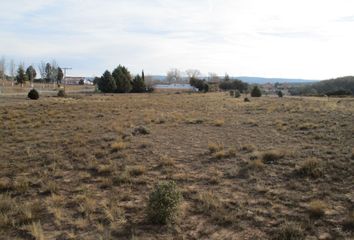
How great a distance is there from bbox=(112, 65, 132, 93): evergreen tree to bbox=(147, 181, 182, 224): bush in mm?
65472

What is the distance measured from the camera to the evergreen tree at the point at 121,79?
69.4 metres

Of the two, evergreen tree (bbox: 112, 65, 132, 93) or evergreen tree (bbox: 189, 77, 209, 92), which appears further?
evergreen tree (bbox: 189, 77, 209, 92)

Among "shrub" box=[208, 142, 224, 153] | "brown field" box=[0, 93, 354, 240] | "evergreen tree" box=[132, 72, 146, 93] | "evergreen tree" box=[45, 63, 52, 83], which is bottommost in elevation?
"brown field" box=[0, 93, 354, 240]

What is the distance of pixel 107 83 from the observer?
6731cm

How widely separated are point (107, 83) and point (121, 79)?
11.5 feet

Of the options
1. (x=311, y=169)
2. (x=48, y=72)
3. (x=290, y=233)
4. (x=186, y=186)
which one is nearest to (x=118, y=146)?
(x=186, y=186)

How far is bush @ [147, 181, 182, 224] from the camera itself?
214 inches

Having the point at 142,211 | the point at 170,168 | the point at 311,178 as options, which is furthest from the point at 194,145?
the point at 142,211

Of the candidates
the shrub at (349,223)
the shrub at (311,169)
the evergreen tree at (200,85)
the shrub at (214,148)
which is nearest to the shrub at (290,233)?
the shrub at (349,223)

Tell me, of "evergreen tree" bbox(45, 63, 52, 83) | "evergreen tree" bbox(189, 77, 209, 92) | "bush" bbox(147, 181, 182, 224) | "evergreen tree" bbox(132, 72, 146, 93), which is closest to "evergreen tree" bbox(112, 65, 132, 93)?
"evergreen tree" bbox(132, 72, 146, 93)

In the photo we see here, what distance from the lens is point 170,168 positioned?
8.62 meters

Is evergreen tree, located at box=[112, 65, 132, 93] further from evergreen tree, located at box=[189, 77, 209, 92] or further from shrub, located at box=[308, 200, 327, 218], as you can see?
shrub, located at box=[308, 200, 327, 218]

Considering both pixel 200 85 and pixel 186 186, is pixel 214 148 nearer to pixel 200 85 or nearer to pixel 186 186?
pixel 186 186

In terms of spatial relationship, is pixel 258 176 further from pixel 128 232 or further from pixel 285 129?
pixel 285 129
